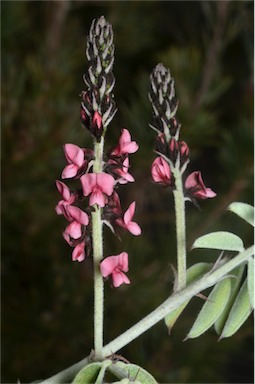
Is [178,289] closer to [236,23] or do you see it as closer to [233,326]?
[233,326]

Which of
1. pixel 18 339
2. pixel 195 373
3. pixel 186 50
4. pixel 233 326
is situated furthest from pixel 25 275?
pixel 233 326

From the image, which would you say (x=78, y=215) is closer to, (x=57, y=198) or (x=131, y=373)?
(x=131, y=373)

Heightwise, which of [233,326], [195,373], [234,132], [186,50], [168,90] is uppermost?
[186,50]

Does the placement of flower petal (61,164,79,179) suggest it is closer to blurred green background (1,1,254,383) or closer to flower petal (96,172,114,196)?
flower petal (96,172,114,196)

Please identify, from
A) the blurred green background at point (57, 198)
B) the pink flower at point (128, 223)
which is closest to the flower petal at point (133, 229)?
the pink flower at point (128, 223)

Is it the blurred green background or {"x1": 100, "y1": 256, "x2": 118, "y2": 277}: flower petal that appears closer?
{"x1": 100, "y1": 256, "x2": 118, "y2": 277}: flower petal

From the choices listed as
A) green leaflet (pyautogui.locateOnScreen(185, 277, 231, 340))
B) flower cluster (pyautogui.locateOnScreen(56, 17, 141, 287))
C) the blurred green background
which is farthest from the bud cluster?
the blurred green background

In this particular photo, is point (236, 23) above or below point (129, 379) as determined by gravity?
above

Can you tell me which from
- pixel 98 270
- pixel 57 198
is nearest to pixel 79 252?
pixel 98 270
